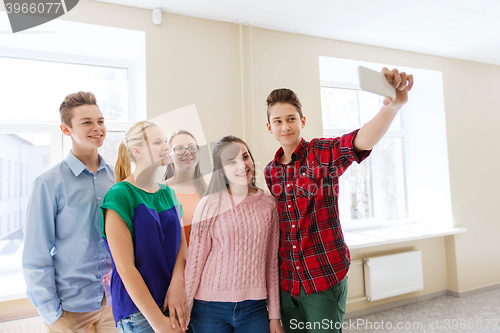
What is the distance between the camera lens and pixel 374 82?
74 cm

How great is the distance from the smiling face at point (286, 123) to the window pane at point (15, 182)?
1762mm

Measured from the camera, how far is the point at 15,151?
6.59 ft

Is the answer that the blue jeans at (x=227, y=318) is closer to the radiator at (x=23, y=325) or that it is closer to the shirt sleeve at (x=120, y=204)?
the shirt sleeve at (x=120, y=204)

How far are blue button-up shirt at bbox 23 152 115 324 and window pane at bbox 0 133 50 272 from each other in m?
1.04

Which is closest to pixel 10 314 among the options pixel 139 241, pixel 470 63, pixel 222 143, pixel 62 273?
pixel 62 273

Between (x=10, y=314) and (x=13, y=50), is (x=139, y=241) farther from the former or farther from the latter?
(x=13, y=50)

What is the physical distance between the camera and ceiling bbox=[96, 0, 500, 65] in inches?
81.0

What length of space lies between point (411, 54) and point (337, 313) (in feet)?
9.41

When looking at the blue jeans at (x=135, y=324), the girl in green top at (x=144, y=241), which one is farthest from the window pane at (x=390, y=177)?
the blue jeans at (x=135, y=324)

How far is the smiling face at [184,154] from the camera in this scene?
4.50 ft

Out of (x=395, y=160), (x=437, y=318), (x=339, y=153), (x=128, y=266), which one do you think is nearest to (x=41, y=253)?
(x=128, y=266)

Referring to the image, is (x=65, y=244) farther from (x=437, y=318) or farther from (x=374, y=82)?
(x=437, y=318)

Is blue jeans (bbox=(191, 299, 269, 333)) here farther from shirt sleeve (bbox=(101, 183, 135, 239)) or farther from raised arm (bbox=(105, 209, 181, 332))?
shirt sleeve (bbox=(101, 183, 135, 239))

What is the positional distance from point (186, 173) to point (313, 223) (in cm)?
69
